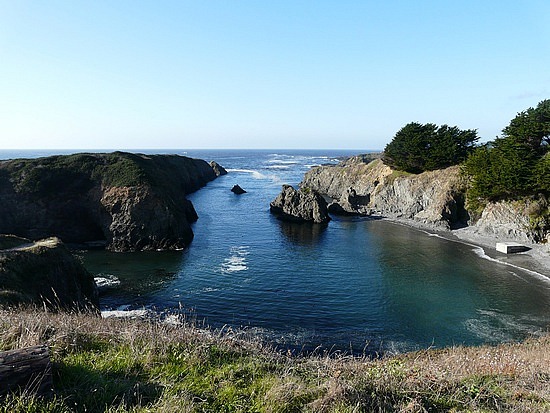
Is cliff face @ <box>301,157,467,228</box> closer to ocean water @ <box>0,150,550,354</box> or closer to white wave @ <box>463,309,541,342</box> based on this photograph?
ocean water @ <box>0,150,550,354</box>

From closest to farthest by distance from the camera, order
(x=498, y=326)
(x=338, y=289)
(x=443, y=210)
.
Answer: (x=498, y=326) < (x=338, y=289) < (x=443, y=210)

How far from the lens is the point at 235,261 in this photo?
4709cm

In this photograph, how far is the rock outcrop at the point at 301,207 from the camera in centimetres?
7562

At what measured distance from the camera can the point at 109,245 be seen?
5569 centimetres

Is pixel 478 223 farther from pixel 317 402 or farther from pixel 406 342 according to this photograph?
pixel 317 402

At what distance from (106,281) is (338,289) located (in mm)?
25949

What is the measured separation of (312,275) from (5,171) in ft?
182

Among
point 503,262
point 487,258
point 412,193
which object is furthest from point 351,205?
point 503,262

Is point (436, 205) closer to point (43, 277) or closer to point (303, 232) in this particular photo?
point (303, 232)

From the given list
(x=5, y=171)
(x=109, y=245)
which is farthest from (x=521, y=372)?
(x=5, y=171)

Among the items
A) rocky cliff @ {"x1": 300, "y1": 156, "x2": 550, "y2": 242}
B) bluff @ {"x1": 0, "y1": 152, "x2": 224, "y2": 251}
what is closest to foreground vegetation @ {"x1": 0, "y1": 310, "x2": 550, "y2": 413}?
bluff @ {"x1": 0, "y1": 152, "x2": 224, "y2": 251}

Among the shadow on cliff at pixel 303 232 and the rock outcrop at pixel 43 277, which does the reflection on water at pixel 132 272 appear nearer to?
the rock outcrop at pixel 43 277

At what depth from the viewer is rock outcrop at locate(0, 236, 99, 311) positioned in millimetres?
26266

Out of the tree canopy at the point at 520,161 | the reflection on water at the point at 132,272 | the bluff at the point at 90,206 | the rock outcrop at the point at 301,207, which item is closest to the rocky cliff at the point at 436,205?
the tree canopy at the point at 520,161
